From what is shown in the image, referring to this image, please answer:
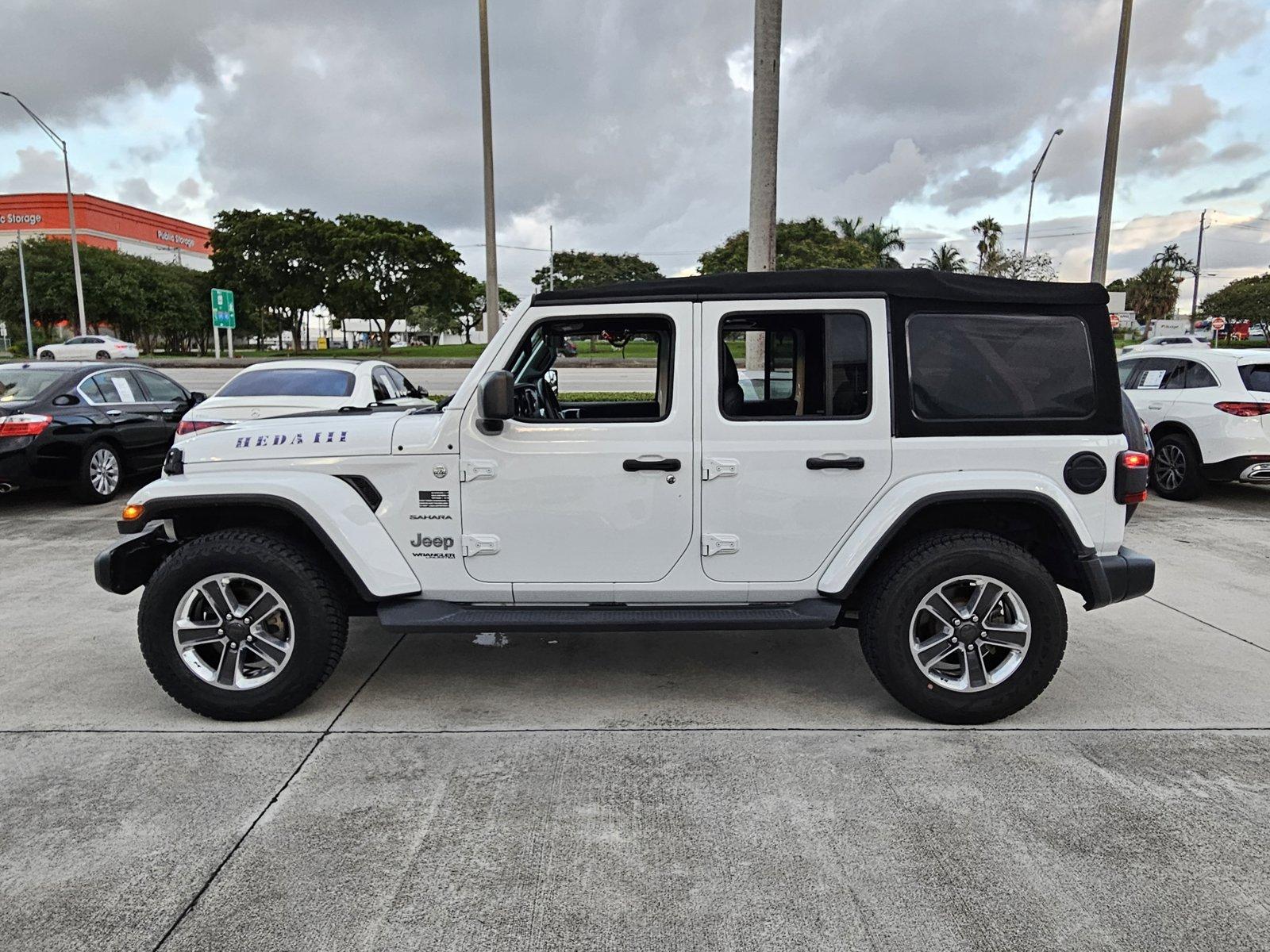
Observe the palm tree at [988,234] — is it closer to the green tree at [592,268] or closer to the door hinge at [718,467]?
the green tree at [592,268]

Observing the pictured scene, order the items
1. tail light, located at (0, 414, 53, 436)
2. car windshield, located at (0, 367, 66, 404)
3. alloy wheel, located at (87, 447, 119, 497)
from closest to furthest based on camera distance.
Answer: tail light, located at (0, 414, 53, 436) < car windshield, located at (0, 367, 66, 404) < alloy wheel, located at (87, 447, 119, 497)

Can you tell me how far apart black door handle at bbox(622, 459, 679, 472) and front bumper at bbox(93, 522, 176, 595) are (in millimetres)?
2185

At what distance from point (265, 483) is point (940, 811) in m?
2.98

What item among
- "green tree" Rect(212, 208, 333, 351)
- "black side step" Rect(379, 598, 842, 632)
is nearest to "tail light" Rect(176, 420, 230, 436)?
"black side step" Rect(379, 598, 842, 632)

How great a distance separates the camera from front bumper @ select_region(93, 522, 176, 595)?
3.78m

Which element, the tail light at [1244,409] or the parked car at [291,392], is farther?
the tail light at [1244,409]

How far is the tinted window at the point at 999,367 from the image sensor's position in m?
3.60

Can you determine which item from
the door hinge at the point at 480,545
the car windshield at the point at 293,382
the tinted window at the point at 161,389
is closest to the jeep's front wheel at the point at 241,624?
the door hinge at the point at 480,545

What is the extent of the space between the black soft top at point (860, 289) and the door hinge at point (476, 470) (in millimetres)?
743

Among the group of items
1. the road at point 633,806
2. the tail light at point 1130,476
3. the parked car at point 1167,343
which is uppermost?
the parked car at point 1167,343

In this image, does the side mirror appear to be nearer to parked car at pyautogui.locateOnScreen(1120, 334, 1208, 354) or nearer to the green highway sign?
parked car at pyautogui.locateOnScreen(1120, 334, 1208, 354)

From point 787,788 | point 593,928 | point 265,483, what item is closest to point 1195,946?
point 787,788

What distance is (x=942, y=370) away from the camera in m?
3.61

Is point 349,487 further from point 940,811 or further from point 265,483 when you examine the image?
point 940,811
